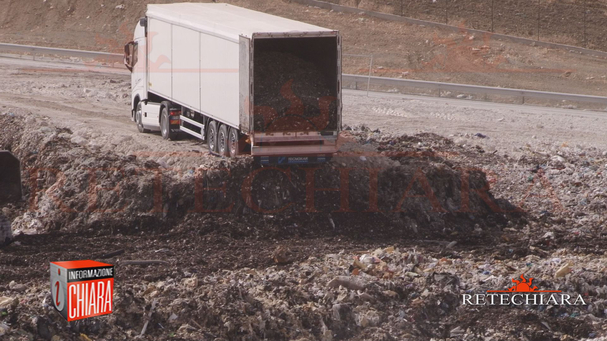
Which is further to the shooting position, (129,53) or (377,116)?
(377,116)

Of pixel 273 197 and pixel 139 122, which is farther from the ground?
pixel 139 122

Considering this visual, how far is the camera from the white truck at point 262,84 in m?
15.4

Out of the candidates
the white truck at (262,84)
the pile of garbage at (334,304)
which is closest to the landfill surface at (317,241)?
the pile of garbage at (334,304)

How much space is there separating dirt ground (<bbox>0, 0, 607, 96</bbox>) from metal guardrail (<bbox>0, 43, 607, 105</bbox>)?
117 inches

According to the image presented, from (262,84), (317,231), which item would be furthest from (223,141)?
(317,231)

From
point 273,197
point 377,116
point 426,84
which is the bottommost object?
point 273,197

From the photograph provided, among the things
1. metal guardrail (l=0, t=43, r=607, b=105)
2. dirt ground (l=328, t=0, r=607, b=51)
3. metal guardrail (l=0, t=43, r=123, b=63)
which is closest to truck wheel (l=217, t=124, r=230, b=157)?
metal guardrail (l=0, t=43, r=607, b=105)

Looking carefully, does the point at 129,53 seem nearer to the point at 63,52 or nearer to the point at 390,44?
the point at 63,52

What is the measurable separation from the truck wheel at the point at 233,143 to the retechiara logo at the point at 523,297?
619 cm

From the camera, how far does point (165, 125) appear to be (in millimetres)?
20234

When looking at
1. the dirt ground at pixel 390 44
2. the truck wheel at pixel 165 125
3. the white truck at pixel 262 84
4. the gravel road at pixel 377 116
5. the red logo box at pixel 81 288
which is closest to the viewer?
the red logo box at pixel 81 288

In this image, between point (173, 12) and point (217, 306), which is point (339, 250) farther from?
point (173, 12)

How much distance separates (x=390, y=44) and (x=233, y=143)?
21.5 metres

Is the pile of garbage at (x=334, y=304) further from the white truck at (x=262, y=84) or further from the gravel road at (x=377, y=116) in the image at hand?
the gravel road at (x=377, y=116)
